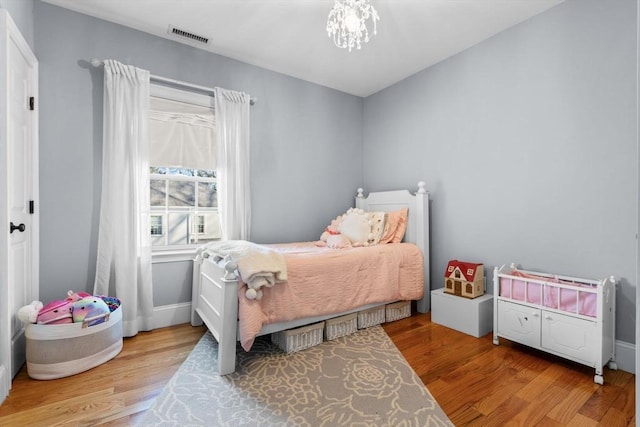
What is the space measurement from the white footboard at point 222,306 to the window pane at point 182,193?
2.38ft

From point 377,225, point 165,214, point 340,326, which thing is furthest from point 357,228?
point 165,214

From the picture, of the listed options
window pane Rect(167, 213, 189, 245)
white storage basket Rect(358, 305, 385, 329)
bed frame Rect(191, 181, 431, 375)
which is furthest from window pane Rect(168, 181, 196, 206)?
white storage basket Rect(358, 305, 385, 329)

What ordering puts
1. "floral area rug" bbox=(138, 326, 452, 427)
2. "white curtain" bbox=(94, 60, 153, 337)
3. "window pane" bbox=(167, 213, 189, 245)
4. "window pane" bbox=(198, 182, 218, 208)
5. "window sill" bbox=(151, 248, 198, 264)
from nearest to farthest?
"floral area rug" bbox=(138, 326, 452, 427)
"white curtain" bbox=(94, 60, 153, 337)
"window sill" bbox=(151, 248, 198, 264)
"window pane" bbox=(167, 213, 189, 245)
"window pane" bbox=(198, 182, 218, 208)

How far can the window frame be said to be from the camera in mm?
2700

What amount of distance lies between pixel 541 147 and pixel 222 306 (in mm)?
2636

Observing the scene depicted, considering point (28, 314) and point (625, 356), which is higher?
point (28, 314)

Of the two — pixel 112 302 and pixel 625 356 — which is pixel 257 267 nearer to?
pixel 112 302

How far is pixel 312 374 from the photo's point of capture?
6.20 ft

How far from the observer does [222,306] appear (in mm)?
1888

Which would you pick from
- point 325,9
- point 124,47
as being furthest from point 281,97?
point 124,47

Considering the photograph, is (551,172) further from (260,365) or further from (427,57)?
(260,365)

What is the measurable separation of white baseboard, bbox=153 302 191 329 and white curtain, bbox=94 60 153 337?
0.32ft

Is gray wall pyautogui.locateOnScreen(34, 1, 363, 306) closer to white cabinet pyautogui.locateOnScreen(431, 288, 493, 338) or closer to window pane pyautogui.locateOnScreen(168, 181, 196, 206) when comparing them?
window pane pyautogui.locateOnScreen(168, 181, 196, 206)

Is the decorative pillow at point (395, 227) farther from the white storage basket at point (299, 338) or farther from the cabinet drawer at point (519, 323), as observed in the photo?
the white storage basket at point (299, 338)
